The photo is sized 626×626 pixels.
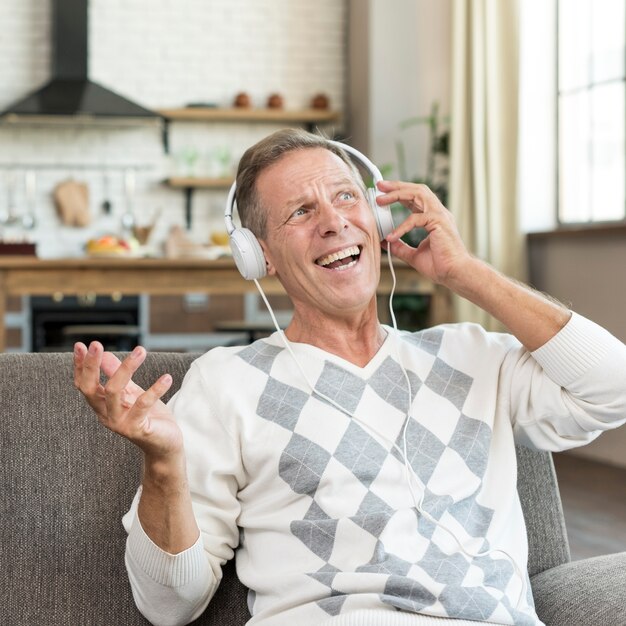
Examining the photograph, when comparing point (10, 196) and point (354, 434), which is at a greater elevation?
point (10, 196)

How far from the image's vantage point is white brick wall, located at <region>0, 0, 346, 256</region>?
6.80 metres

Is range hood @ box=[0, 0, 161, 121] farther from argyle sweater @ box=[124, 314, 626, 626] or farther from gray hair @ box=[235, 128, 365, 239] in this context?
argyle sweater @ box=[124, 314, 626, 626]

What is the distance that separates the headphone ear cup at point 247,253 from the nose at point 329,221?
107 millimetres

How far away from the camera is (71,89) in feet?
21.5

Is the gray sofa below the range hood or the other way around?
below

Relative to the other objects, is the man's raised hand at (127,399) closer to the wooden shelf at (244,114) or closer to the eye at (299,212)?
the eye at (299,212)

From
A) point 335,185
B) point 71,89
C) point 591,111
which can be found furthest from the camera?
point 71,89

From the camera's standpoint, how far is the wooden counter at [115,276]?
4254 millimetres

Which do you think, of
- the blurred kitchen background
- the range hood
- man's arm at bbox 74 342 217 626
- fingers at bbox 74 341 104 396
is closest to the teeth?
man's arm at bbox 74 342 217 626

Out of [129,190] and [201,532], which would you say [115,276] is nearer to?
[129,190]

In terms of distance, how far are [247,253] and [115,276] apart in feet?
9.34

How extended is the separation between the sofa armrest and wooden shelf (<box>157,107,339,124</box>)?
566cm

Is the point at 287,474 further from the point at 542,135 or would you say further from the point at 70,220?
the point at 70,220

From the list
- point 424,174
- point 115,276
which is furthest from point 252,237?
point 424,174
